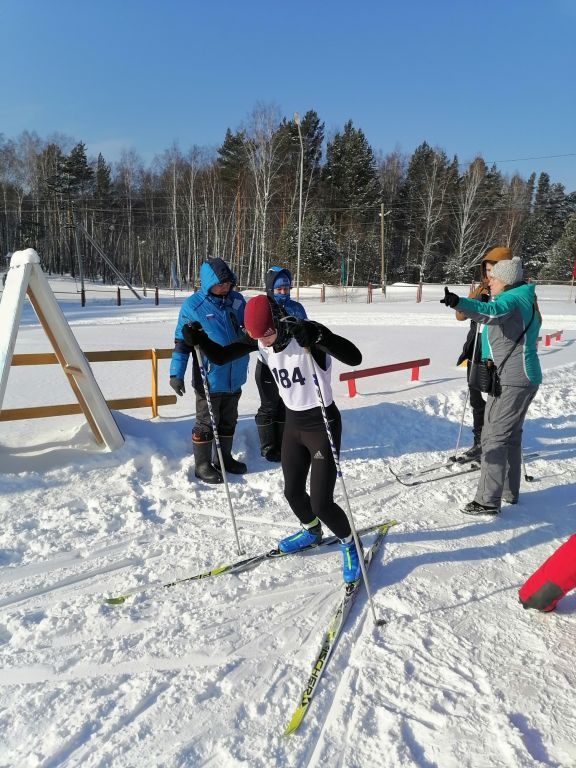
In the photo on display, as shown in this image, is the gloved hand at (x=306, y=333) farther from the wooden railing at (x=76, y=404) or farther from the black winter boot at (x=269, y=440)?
the wooden railing at (x=76, y=404)

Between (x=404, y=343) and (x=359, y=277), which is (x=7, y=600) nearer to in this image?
(x=404, y=343)

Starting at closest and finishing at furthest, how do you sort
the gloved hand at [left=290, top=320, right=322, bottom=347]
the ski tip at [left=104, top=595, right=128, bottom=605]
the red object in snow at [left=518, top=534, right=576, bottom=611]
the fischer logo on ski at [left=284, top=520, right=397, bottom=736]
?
the fischer logo on ski at [left=284, top=520, right=397, bottom=736]
the red object in snow at [left=518, top=534, right=576, bottom=611]
the gloved hand at [left=290, top=320, right=322, bottom=347]
the ski tip at [left=104, top=595, right=128, bottom=605]

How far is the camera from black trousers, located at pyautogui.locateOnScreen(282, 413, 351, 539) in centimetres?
333

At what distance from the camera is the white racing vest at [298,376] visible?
3342mm

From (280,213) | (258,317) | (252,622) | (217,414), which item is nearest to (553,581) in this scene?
(252,622)

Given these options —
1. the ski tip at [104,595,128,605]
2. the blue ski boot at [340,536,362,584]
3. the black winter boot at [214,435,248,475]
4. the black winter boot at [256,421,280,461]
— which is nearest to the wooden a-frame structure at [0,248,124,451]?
the black winter boot at [214,435,248,475]

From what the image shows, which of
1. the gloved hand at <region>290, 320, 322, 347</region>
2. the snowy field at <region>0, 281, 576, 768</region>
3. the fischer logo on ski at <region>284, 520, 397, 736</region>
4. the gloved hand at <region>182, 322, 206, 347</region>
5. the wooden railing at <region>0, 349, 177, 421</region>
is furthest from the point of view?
the wooden railing at <region>0, 349, 177, 421</region>

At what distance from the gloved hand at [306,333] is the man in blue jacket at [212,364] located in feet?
6.07

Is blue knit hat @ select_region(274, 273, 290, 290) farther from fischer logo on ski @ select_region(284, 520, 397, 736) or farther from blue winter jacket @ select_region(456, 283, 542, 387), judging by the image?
fischer logo on ski @ select_region(284, 520, 397, 736)

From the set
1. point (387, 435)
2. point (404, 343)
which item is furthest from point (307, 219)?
point (387, 435)

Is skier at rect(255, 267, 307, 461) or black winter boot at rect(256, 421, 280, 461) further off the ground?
skier at rect(255, 267, 307, 461)

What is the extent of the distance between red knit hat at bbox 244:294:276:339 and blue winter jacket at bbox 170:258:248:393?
179 cm

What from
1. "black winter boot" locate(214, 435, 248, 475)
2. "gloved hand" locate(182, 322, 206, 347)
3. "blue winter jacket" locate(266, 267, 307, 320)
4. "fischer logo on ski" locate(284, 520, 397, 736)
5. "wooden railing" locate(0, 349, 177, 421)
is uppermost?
"blue winter jacket" locate(266, 267, 307, 320)

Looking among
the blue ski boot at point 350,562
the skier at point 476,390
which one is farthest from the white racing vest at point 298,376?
the skier at point 476,390
